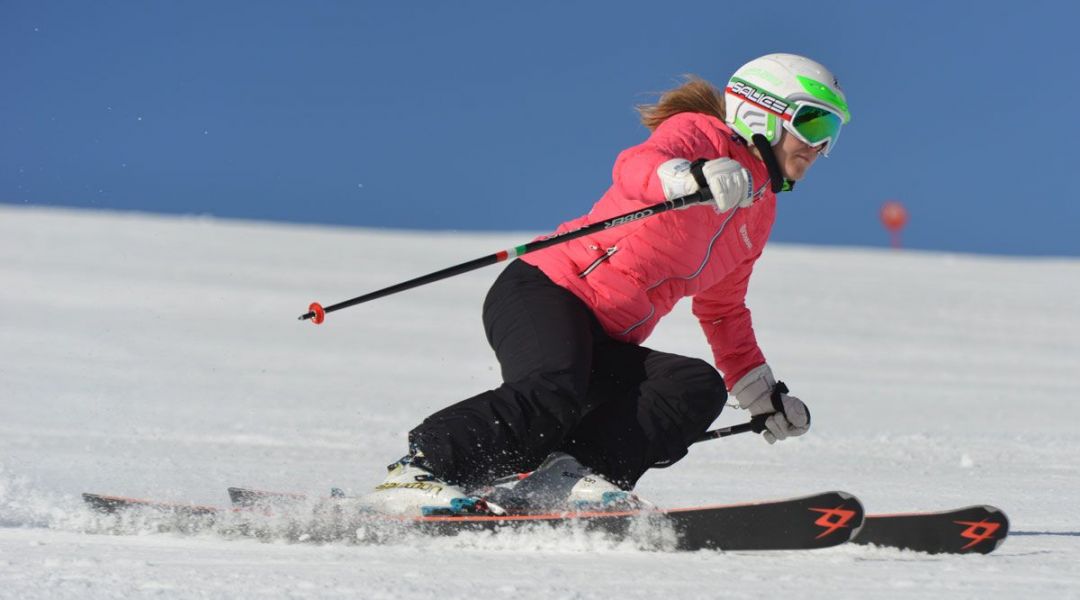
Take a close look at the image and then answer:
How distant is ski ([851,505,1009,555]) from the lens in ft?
10.5

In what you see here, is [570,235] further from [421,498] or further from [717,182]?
[421,498]

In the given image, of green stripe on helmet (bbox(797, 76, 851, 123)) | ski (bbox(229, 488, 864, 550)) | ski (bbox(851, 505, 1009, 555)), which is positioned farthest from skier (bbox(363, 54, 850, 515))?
ski (bbox(851, 505, 1009, 555))

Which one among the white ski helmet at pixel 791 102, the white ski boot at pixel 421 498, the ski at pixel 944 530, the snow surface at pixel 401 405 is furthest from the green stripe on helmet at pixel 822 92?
the white ski boot at pixel 421 498

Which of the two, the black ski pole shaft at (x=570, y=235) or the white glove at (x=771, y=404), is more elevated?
the black ski pole shaft at (x=570, y=235)

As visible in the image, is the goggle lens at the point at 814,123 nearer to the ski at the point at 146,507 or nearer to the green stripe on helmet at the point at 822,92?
the green stripe on helmet at the point at 822,92

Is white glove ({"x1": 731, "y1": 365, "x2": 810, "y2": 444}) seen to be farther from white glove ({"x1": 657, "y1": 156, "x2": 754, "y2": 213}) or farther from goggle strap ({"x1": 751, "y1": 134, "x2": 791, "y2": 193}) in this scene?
white glove ({"x1": 657, "y1": 156, "x2": 754, "y2": 213})

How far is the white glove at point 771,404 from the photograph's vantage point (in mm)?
4199

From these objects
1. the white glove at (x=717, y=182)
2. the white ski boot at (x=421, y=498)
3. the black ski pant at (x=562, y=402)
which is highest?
the white glove at (x=717, y=182)

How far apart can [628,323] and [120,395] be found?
16.2ft

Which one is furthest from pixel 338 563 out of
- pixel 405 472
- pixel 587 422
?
pixel 587 422

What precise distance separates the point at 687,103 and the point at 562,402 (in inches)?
46.1

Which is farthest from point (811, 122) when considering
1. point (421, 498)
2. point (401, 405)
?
point (401, 405)

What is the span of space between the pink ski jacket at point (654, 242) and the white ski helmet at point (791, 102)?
10cm

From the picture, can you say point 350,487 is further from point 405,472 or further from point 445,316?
point 445,316
